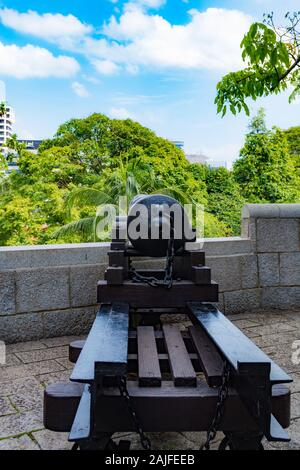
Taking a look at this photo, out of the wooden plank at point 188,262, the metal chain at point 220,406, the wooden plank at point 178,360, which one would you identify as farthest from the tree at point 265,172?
the metal chain at point 220,406

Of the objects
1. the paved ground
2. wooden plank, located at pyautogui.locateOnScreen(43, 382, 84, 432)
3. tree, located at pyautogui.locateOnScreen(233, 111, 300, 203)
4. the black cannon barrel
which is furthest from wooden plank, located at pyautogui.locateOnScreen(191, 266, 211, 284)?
tree, located at pyautogui.locateOnScreen(233, 111, 300, 203)

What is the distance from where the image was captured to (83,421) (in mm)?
1856

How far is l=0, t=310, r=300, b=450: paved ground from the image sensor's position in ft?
7.55

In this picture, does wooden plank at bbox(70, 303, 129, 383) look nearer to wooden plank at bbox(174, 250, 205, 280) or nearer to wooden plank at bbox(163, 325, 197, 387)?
wooden plank at bbox(163, 325, 197, 387)

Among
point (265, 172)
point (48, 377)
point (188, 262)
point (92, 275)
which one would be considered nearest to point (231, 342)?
point (188, 262)

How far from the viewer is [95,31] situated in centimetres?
3850

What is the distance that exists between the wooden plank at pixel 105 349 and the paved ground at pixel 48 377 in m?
0.51

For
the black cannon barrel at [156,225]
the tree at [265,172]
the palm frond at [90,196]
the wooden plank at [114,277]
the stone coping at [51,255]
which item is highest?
the tree at [265,172]

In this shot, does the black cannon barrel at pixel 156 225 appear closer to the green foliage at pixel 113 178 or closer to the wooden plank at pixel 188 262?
the wooden plank at pixel 188 262

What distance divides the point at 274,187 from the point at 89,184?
906 cm

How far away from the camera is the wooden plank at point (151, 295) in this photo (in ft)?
10.1

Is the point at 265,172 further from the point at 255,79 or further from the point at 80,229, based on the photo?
the point at 255,79

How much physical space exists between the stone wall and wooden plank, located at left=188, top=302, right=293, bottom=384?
56.8 inches

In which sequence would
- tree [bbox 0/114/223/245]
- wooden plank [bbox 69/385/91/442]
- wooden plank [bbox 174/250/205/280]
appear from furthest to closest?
1. tree [bbox 0/114/223/245]
2. wooden plank [bbox 174/250/205/280]
3. wooden plank [bbox 69/385/91/442]
